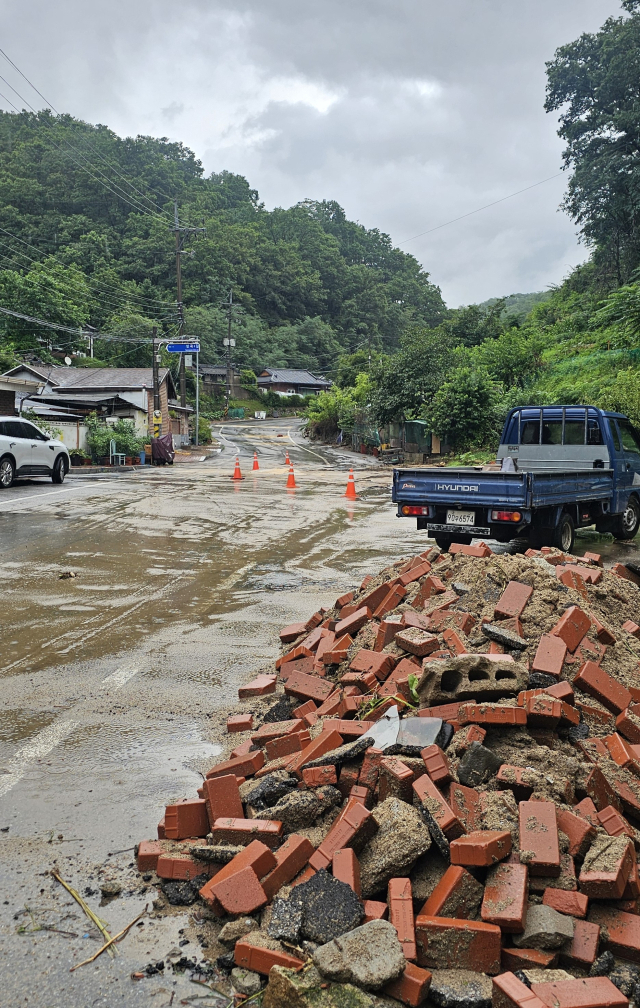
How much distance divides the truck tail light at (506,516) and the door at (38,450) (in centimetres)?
1550

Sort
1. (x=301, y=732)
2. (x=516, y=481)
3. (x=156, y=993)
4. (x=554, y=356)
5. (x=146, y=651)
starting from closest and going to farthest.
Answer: (x=156, y=993) → (x=301, y=732) → (x=146, y=651) → (x=516, y=481) → (x=554, y=356)

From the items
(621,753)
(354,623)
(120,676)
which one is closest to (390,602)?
(354,623)

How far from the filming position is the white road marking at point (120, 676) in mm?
5387

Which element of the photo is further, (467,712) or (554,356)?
(554,356)

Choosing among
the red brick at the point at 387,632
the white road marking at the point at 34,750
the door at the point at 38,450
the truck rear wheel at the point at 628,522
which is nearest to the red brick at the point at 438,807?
the red brick at the point at 387,632

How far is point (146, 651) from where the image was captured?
6180 millimetres

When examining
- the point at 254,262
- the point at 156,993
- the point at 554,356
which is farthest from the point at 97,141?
the point at 156,993

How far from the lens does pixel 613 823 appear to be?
115 inches

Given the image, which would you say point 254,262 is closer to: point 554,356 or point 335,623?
point 554,356

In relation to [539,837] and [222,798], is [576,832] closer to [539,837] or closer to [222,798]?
[539,837]

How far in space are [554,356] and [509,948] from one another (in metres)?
37.2

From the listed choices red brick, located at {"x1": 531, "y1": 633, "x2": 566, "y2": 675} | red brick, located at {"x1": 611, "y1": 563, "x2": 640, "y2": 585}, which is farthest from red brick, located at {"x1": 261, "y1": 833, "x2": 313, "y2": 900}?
red brick, located at {"x1": 611, "y1": 563, "x2": 640, "y2": 585}

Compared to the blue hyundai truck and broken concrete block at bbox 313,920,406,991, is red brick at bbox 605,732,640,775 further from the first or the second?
the blue hyundai truck

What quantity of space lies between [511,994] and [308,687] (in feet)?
8.12
